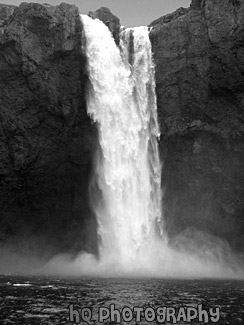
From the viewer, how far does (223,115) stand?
51.5m

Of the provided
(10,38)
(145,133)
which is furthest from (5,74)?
(145,133)

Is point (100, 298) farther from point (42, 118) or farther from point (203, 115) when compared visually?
point (203, 115)

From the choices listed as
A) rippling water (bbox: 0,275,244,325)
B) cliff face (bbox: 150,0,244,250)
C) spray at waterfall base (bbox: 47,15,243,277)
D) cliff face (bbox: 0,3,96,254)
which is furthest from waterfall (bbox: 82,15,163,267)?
rippling water (bbox: 0,275,244,325)

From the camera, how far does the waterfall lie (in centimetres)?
5191

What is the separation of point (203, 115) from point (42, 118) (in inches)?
730

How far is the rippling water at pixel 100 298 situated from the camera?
870 inches

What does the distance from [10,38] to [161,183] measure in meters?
24.0

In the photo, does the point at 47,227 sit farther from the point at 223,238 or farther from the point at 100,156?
the point at 223,238

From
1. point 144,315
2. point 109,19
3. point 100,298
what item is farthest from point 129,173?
point 144,315

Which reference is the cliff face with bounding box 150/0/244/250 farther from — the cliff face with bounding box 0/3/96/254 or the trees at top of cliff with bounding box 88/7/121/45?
the cliff face with bounding box 0/3/96/254

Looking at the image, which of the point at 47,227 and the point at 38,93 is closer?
the point at 38,93

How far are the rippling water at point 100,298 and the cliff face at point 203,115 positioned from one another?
19.9 meters

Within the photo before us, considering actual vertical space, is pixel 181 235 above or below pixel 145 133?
below

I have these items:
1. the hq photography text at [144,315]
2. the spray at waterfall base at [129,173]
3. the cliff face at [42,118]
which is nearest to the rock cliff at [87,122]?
the cliff face at [42,118]
